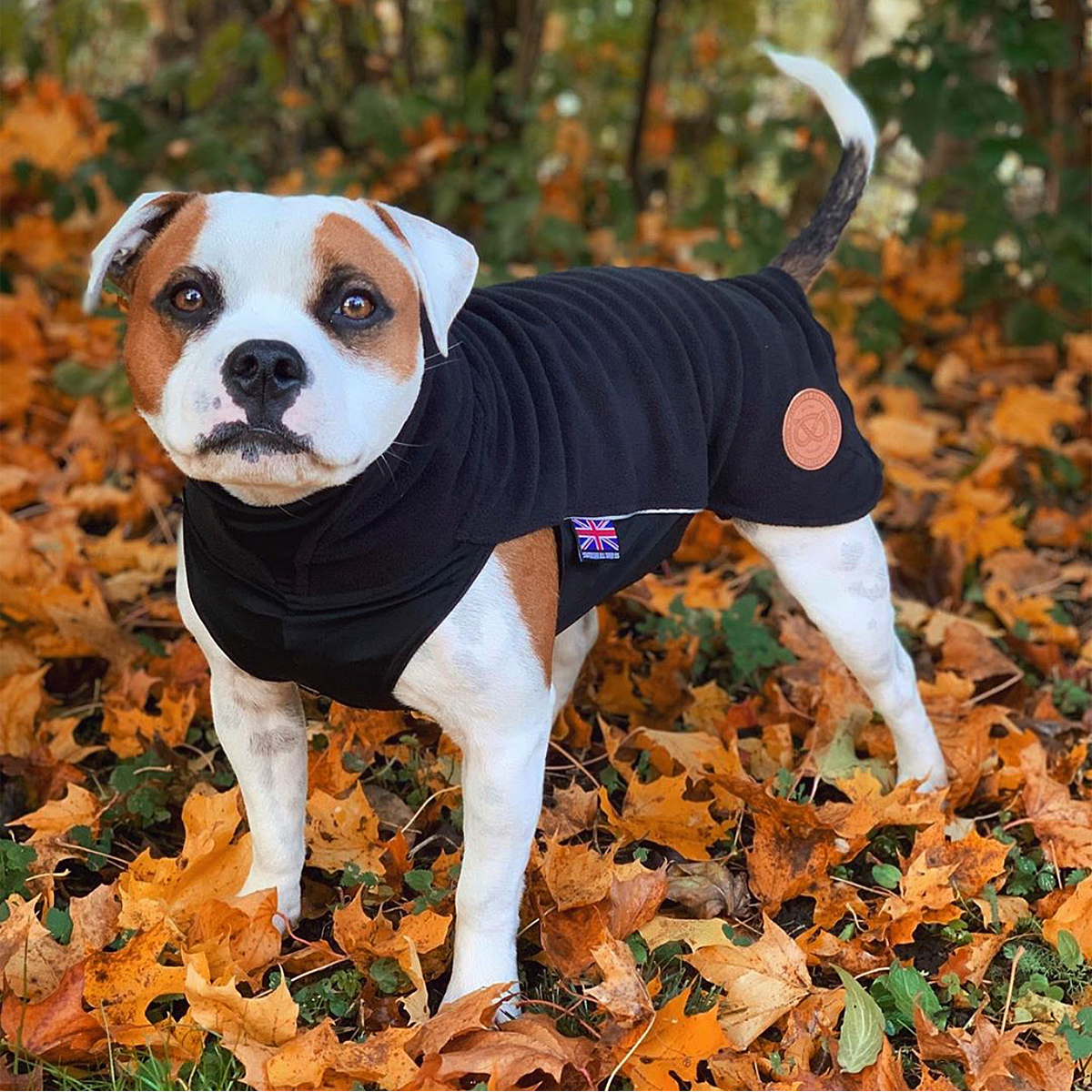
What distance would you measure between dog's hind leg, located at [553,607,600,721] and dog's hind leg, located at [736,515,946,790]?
607 millimetres

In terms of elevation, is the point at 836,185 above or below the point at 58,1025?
above

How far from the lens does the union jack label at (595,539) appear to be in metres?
2.63

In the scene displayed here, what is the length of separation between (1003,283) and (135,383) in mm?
4835

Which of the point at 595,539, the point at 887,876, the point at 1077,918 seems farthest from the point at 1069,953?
the point at 595,539

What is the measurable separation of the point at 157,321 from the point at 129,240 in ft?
0.76

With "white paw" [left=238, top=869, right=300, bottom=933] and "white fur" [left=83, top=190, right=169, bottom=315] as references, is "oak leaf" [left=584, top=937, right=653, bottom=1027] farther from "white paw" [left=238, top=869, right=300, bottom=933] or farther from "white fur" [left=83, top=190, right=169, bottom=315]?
"white fur" [left=83, top=190, right=169, bottom=315]

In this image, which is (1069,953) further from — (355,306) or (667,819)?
(355,306)

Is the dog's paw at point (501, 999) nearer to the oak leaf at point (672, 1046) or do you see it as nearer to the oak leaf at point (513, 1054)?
the oak leaf at point (513, 1054)

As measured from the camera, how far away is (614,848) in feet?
9.70

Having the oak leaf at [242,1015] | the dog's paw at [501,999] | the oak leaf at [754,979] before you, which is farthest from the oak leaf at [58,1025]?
the oak leaf at [754,979]

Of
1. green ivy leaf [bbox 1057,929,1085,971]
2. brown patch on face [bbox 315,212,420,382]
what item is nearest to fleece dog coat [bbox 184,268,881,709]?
brown patch on face [bbox 315,212,420,382]

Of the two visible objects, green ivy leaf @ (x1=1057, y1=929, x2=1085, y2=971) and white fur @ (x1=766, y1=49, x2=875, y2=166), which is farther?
white fur @ (x1=766, y1=49, x2=875, y2=166)

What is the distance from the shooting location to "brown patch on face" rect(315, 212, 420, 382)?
2262 millimetres

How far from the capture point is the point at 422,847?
3.17 m
